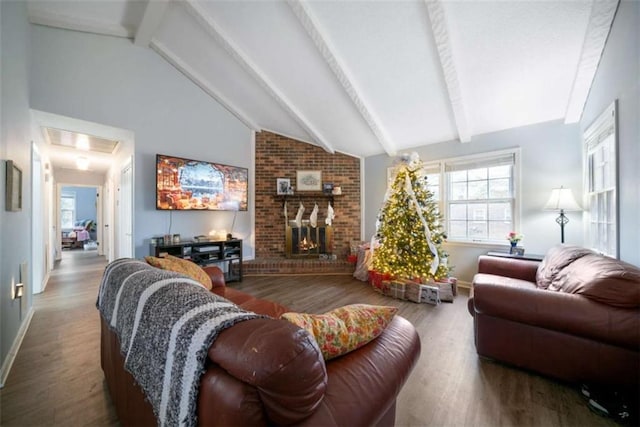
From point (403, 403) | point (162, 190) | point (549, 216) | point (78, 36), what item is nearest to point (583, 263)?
point (403, 403)

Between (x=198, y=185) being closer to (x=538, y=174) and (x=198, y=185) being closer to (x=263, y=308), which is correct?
(x=263, y=308)

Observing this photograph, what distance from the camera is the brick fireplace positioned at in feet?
15.8

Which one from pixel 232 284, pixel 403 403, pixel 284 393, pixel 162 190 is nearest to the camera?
pixel 284 393

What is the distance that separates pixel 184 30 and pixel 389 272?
164 inches

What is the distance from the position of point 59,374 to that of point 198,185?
2627 millimetres

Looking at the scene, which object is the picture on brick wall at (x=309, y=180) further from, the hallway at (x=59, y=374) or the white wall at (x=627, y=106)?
the white wall at (x=627, y=106)

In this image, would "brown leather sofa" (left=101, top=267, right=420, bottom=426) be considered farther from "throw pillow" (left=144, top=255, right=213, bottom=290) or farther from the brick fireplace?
the brick fireplace

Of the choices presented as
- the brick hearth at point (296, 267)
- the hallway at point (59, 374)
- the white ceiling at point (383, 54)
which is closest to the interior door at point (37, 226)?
the hallway at point (59, 374)

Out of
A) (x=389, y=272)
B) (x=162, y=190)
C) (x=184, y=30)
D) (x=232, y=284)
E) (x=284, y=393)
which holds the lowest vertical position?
(x=232, y=284)

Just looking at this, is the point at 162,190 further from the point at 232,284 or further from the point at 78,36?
the point at 78,36

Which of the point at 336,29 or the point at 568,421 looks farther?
the point at 336,29

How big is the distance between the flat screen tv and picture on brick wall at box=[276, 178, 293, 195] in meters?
0.61

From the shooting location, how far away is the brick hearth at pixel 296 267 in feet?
14.5

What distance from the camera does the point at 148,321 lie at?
886 millimetres
